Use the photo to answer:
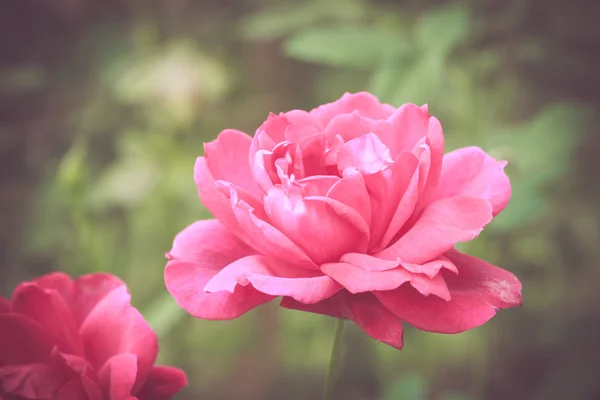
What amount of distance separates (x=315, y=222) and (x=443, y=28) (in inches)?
13.2

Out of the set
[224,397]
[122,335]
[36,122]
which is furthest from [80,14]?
[122,335]

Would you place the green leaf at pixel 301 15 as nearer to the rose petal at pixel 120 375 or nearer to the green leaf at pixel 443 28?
the green leaf at pixel 443 28

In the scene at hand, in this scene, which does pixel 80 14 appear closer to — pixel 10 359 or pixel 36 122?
pixel 36 122

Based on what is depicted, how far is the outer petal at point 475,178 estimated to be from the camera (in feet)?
0.78

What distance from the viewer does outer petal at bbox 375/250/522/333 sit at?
0.21m

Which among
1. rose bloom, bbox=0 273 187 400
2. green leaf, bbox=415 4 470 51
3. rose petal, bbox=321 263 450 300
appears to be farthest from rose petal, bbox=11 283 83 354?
green leaf, bbox=415 4 470 51

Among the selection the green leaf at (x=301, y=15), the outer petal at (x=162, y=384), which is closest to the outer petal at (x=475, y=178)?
the outer petal at (x=162, y=384)

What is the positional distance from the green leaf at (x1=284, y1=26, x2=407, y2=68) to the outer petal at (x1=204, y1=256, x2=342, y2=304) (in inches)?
10.7

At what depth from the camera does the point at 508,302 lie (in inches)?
8.5

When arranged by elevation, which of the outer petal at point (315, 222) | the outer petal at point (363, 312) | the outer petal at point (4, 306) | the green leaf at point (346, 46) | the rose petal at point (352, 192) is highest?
the green leaf at point (346, 46)

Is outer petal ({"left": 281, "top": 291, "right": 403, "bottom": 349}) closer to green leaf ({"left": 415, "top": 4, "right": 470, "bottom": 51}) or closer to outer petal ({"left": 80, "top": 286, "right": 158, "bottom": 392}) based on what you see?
outer petal ({"left": 80, "top": 286, "right": 158, "bottom": 392})

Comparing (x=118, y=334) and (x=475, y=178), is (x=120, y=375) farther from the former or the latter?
(x=475, y=178)

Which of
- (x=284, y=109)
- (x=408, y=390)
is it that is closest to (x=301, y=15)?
(x=284, y=109)

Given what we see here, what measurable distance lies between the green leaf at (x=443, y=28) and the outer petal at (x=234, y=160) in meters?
0.28
